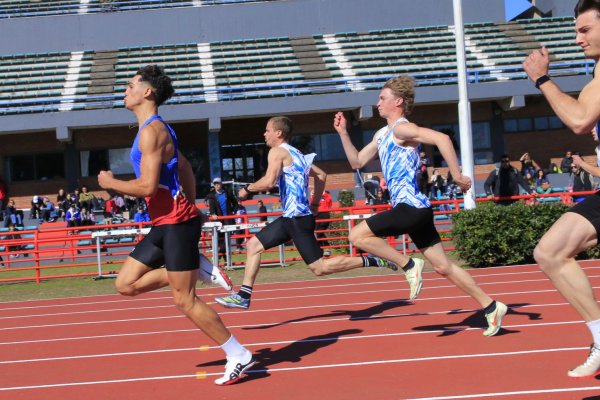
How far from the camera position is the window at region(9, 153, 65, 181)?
97.2 feet

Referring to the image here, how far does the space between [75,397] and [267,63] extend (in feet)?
84.5

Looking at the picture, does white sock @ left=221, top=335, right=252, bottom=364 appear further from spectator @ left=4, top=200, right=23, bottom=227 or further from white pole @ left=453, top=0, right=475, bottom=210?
spectator @ left=4, top=200, right=23, bottom=227

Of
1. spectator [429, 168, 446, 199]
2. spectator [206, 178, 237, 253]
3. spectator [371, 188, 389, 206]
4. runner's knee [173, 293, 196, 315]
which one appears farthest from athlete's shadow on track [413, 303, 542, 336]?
spectator [429, 168, 446, 199]

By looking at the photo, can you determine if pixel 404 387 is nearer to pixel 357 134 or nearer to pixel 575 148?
pixel 357 134

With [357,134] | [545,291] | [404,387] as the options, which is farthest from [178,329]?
[357,134]

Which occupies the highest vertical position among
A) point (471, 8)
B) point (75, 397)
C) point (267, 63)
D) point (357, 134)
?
point (471, 8)

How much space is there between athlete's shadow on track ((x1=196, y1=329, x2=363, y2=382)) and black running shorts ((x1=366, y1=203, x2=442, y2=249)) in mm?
1058

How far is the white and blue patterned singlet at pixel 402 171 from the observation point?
274 inches

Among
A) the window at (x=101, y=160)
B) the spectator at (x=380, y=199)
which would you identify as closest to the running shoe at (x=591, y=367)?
the spectator at (x=380, y=199)

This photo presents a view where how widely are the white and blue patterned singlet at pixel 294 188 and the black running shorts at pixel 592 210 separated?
3669mm

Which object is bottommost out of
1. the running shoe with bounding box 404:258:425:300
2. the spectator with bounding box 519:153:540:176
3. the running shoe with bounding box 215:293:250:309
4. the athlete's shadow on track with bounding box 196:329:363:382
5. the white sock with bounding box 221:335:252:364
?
the athlete's shadow on track with bounding box 196:329:363:382

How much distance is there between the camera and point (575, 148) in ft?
99.8

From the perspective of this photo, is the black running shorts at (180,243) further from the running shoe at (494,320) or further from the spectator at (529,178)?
the spectator at (529,178)

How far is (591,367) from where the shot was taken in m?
4.85
